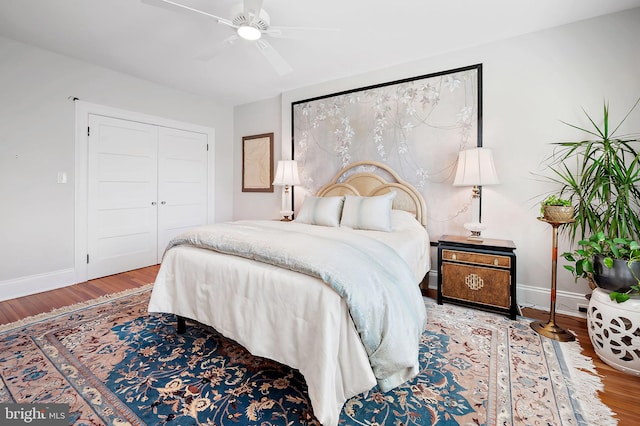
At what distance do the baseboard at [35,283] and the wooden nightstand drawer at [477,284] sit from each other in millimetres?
4184

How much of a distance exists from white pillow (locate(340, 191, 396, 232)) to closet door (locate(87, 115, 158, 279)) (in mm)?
2935

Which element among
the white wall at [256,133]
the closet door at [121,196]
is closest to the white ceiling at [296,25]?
the closet door at [121,196]

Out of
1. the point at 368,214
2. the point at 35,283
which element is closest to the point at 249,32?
the point at 368,214

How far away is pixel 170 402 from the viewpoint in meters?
1.53

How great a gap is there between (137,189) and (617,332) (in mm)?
5013

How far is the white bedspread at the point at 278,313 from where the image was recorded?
4.32ft

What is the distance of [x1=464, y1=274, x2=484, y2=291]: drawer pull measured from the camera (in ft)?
8.50

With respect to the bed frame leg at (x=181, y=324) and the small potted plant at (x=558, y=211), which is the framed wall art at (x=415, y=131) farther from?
the bed frame leg at (x=181, y=324)

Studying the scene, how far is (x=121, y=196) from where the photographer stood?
3.88 meters

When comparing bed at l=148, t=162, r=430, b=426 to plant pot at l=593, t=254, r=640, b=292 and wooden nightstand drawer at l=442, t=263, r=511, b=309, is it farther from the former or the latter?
plant pot at l=593, t=254, r=640, b=292

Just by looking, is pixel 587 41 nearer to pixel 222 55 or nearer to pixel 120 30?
pixel 222 55

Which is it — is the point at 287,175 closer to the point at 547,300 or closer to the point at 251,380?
the point at 251,380

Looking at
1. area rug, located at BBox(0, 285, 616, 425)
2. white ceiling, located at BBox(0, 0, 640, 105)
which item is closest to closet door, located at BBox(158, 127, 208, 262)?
white ceiling, located at BBox(0, 0, 640, 105)

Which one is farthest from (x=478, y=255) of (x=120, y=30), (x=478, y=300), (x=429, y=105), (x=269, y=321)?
(x=120, y=30)
